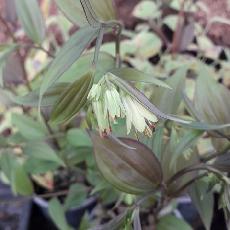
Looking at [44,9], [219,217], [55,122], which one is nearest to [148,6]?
[44,9]

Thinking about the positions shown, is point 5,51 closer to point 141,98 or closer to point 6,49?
point 6,49

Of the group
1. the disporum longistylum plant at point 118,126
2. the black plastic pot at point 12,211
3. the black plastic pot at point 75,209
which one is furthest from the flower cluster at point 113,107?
the black plastic pot at point 12,211

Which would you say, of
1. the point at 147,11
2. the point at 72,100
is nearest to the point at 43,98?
the point at 72,100

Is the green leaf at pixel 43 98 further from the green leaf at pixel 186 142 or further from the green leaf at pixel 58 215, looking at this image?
the green leaf at pixel 58 215

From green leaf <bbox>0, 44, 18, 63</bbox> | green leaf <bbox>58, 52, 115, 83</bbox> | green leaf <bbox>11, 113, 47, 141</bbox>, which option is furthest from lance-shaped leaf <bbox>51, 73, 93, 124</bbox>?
green leaf <bbox>11, 113, 47, 141</bbox>

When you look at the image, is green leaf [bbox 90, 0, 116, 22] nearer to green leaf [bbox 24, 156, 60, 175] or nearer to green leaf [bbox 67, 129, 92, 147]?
green leaf [bbox 67, 129, 92, 147]
